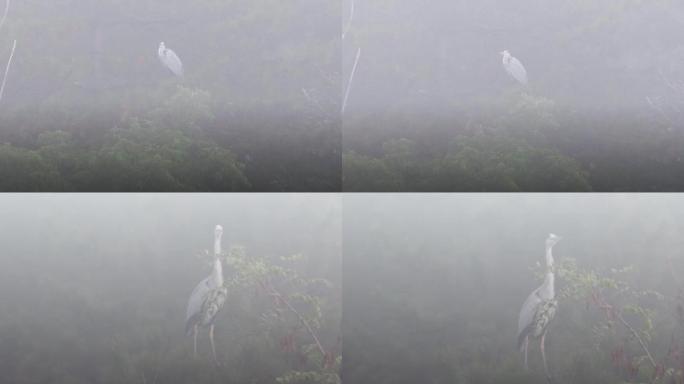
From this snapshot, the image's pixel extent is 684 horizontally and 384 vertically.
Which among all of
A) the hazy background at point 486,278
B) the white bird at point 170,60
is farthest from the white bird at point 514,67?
the white bird at point 170,60

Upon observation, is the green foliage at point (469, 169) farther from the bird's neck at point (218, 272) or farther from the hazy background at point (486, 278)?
the bird's neck at point (218, 272)

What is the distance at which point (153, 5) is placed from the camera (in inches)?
123

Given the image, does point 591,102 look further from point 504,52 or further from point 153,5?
point 153,5

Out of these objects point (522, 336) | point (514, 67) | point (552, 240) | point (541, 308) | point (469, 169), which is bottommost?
point (522, 336)

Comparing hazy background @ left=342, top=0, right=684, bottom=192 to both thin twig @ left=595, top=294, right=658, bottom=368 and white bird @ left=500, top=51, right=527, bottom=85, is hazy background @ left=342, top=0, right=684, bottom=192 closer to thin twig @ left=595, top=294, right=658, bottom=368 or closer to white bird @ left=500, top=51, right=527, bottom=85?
white bird @ left=500, top=51, right=527, bottom=85

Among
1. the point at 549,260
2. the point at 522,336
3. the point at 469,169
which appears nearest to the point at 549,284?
the point at 549,260

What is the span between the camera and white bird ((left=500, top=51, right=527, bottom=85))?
3.05 meters

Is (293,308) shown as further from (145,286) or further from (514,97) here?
(514,97)

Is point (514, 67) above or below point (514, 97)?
above

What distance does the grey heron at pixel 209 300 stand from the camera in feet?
10.2

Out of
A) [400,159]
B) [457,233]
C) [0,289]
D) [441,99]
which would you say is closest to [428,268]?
Answer: [457,233]

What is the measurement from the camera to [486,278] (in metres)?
3.05

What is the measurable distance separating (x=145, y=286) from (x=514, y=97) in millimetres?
1577

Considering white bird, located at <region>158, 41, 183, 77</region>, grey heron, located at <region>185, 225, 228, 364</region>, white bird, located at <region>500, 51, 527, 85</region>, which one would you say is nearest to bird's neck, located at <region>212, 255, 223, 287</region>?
grey heron, located at <region>185, 225, 228, 364</region>
